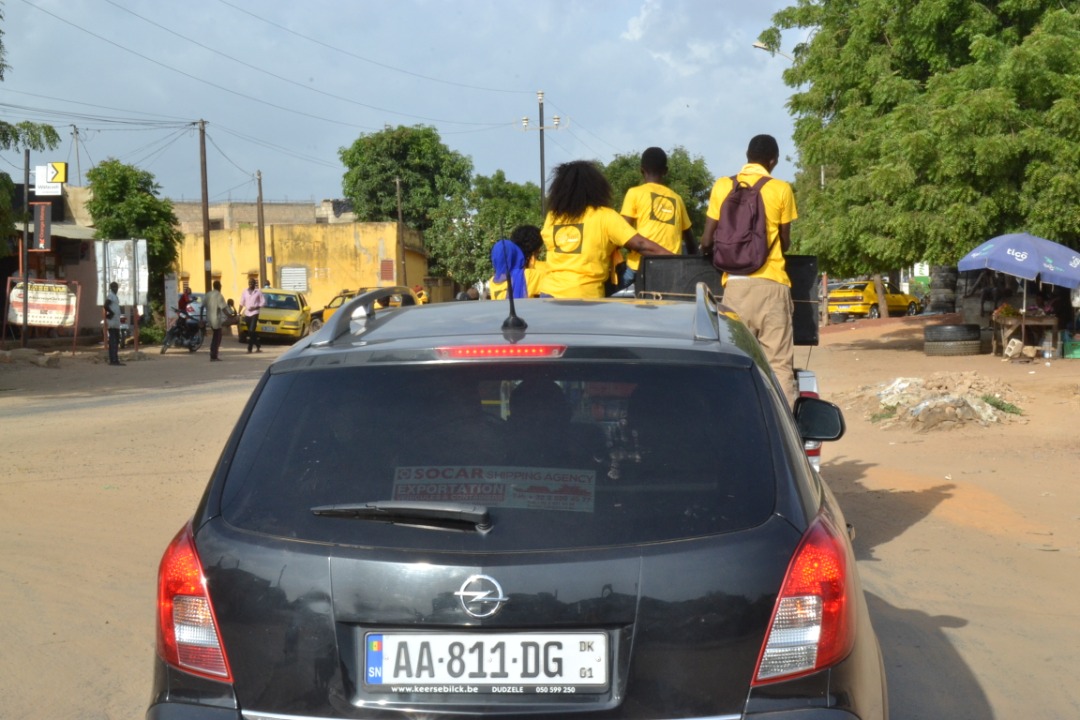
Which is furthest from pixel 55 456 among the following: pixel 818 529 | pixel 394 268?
pixel 394 268

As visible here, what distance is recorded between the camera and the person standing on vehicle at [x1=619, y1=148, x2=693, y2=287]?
7570 millimetres

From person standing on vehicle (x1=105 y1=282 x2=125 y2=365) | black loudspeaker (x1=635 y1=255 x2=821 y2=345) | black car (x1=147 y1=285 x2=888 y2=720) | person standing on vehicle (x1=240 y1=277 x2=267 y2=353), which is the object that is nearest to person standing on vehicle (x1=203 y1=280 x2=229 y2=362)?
person standing on vehicle (x1=105 y1=282 x2=125 y2=365)

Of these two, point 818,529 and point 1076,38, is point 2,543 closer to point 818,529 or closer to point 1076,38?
point 818,529

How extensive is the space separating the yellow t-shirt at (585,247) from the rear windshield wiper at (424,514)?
453 cm

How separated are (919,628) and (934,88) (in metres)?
17.9

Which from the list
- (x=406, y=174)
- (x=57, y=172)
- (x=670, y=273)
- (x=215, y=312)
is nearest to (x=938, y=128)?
(x=670, y=273)

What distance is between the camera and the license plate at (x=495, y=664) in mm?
2574

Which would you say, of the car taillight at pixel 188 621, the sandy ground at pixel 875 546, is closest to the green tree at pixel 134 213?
the sandy ground at pixel 875 546

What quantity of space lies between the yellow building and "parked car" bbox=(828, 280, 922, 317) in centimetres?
1782

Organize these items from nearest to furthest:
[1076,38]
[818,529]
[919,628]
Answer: [818,529], [919,628], [1076,38]

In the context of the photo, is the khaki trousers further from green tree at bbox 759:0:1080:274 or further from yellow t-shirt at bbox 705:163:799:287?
green tree at bbox 759:0:1080:274

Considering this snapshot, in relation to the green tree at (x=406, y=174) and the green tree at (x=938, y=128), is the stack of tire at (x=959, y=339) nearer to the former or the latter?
the green tree at (x=938, y=128)

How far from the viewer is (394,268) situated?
55344 mm

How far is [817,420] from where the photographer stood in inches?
186
